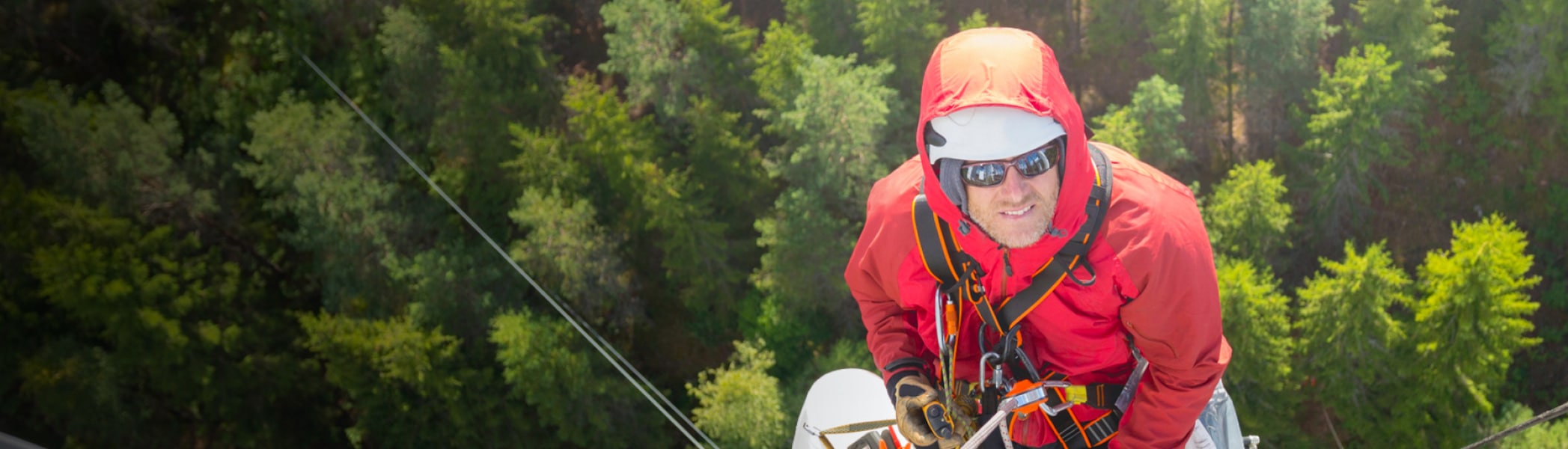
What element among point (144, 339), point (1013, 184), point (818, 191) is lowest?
point (144, 339)

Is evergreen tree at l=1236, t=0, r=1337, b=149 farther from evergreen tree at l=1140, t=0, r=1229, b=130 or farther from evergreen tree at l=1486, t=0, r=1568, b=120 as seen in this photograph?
evergreen tree at l=1486, t=0, r=1568, b=120

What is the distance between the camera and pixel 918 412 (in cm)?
362

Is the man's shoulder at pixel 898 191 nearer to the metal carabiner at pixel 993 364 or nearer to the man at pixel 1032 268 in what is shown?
the man at pixel 1032 268

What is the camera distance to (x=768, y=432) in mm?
15070

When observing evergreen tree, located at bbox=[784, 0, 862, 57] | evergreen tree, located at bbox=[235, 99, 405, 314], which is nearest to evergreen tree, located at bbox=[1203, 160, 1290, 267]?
evergreen tree, located at bbox=[784, 0, 862, 57]

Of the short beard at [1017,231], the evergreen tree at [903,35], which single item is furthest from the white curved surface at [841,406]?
the evergreen tree at [903,35]

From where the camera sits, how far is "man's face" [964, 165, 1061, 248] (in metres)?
2.82

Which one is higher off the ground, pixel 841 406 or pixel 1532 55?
pixel 841 406

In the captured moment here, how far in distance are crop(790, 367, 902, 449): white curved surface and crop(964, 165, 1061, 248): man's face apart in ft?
4.23

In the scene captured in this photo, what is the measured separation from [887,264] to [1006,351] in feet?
1.53

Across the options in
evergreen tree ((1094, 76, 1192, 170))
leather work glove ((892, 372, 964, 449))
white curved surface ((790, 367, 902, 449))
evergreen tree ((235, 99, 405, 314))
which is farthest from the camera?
evergreen tree ((235, 99, 405, 314))

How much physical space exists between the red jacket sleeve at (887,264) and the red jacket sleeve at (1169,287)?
2.12 feet

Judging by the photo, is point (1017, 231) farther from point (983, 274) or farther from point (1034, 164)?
point (983, 274)

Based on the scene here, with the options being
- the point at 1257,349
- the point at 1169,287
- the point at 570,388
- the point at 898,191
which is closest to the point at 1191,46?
the point at 1257,349
